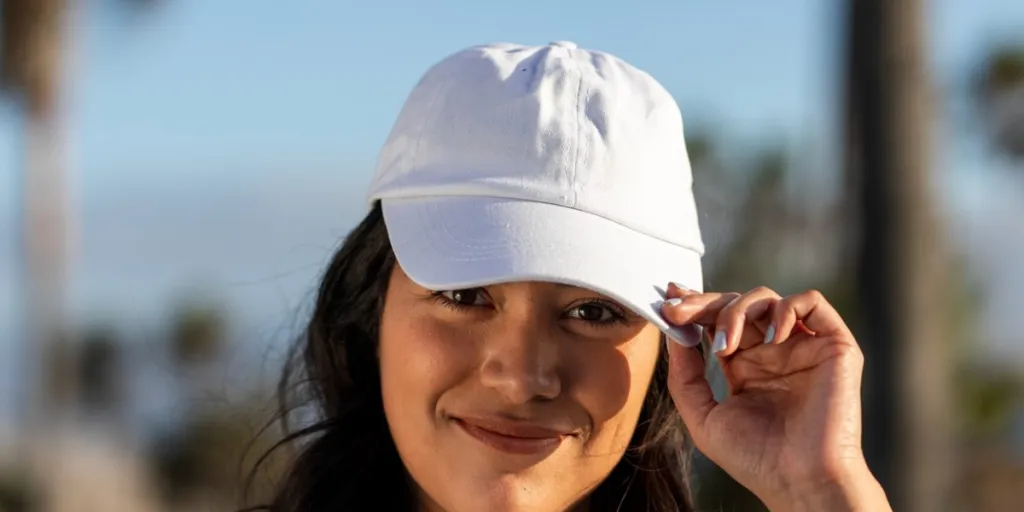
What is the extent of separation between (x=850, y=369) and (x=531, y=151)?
0.63m

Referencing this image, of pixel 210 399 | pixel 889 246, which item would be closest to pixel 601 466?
pixel 210 399

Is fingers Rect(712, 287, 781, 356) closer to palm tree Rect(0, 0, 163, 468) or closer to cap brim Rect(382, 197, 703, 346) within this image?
cap brim Rect(382, 197, 703, 346)

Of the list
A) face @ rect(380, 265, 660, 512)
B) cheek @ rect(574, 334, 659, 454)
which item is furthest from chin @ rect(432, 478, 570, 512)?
cheek @ rect(574, 334, 659, 454)

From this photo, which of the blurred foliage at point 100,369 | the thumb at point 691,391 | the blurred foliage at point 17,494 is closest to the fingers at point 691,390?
the thumb at point 691,391

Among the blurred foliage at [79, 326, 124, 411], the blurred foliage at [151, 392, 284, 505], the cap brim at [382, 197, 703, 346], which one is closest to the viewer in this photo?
the cap brim at [382, 197, 703, 346]

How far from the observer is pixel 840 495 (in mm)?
2090

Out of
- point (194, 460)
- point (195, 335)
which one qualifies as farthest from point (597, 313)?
point (195, 335)

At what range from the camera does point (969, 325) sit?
1055 cm

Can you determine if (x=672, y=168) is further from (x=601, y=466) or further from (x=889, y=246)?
(x=889, y=246)

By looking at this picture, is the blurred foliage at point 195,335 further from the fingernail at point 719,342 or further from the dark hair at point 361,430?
the fingernail at point 719,342

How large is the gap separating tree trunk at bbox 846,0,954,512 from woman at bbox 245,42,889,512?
284 cm

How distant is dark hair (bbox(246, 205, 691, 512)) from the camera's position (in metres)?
2.41

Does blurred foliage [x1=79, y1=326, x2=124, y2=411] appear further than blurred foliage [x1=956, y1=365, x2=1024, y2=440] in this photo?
Yes

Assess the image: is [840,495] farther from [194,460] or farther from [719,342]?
[194,460]
